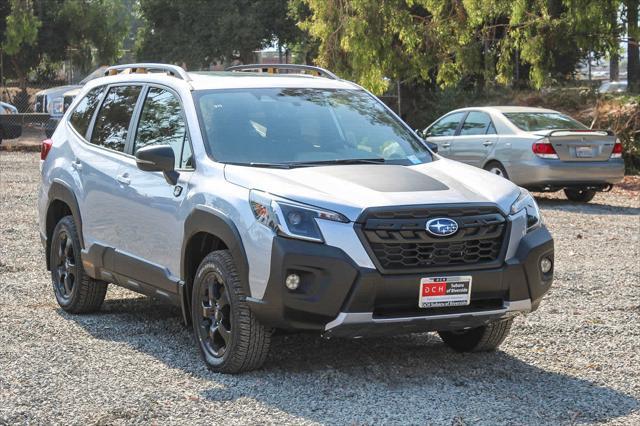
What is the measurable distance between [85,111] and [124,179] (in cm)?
141

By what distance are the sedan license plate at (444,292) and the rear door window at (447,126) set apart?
13.4 m

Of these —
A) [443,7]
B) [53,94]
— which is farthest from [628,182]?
[53,94]

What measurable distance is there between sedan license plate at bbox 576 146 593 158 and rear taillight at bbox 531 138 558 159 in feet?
1.13

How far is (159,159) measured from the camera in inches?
286

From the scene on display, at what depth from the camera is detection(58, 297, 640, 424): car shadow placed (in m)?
6.07

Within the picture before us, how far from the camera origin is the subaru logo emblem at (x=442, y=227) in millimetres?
6422

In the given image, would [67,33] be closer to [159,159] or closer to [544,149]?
[544,149]

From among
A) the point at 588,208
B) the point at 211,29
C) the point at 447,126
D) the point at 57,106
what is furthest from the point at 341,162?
the point at 211,29

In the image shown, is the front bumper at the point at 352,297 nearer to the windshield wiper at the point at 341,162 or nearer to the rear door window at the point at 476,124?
the windshield wiper at the point at 341,162

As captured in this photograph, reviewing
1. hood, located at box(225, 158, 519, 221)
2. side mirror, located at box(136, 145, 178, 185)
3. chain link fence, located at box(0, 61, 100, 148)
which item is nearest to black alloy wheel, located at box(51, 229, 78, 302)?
side mirror, located at box(136, 145, 178, 185)

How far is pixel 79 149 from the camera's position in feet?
29.0

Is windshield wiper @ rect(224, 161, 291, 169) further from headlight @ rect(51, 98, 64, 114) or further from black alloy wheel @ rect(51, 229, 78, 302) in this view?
headlight @ rect(51, 98, 64, 114)

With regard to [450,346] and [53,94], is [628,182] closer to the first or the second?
[450,346]

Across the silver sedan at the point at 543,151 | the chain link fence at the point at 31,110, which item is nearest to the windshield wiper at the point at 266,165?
the silver sedan at the point at 543,151
